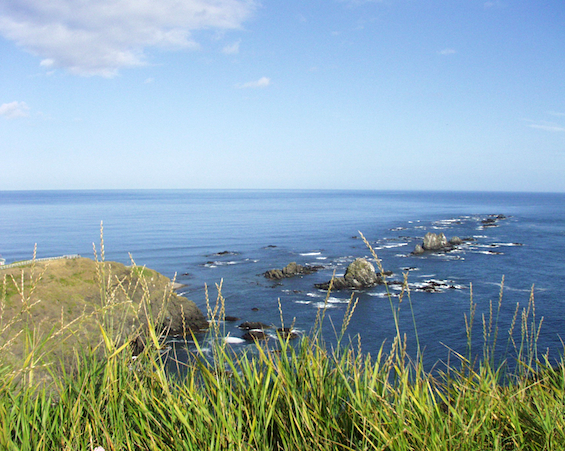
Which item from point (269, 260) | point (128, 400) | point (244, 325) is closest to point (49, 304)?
point (244, 325)

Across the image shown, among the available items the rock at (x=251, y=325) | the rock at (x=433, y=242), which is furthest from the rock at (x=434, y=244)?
the rock at (x=251, y=325)

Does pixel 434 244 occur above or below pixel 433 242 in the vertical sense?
below

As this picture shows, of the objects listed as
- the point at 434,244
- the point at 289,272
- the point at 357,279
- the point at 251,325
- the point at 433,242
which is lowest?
the point at 251,325

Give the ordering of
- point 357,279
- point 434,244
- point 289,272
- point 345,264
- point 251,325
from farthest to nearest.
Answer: point 434,244 < point 345,264 < point 289,272 < point 357,279 < point 251,325

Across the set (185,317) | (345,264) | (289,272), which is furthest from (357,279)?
(185,317)

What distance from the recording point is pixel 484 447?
290cm

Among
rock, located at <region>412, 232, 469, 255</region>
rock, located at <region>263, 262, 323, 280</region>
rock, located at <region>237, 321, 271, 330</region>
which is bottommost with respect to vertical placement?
rock, located at <region>237, 321, 271, 330</region>

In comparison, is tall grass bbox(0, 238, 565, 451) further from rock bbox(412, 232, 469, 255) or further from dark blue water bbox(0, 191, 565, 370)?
rock bbox(412, 232, 469, 255)

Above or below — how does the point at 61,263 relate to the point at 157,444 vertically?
below

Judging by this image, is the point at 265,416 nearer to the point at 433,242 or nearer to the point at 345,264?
the point at 345,264

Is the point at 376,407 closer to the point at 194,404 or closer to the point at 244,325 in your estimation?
the point at 194,404

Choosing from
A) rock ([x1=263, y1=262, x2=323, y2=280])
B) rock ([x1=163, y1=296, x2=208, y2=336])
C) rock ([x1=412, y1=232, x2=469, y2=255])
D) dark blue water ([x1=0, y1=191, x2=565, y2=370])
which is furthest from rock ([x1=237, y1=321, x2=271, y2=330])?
rock ([x1=412, y1=232, x2=469, y2=255])

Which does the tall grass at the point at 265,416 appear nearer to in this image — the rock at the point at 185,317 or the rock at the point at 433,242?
the rock at the point at 185,317

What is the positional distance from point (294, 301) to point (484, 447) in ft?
96.1
